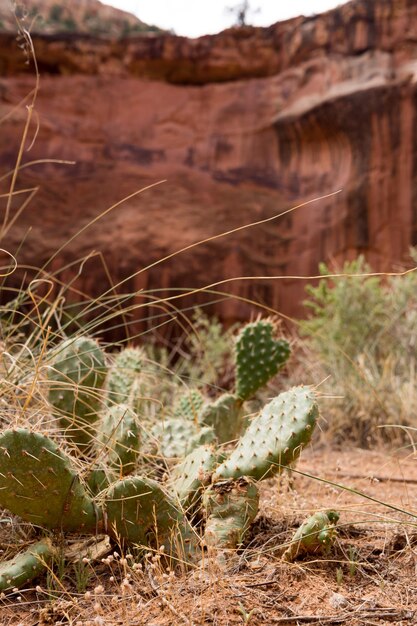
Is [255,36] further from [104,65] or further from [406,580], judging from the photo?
[406,580]

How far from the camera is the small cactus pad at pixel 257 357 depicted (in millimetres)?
2443

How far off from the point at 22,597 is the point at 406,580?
842mm

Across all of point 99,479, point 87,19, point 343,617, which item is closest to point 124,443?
point 99,479

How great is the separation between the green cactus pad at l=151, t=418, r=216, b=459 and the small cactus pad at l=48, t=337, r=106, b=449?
230 millimetres

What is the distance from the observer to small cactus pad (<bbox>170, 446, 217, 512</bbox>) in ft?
5.48

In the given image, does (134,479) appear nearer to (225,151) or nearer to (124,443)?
(124,443)

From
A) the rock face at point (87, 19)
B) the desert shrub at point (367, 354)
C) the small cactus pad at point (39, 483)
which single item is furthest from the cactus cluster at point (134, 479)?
the rock face at point (87, 19)

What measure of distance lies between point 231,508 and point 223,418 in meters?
0.72

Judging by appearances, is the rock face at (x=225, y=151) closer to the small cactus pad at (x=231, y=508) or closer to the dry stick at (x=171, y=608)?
the small cactus pad at (x=231, y=508)

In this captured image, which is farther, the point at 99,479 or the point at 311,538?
the point at 99,479

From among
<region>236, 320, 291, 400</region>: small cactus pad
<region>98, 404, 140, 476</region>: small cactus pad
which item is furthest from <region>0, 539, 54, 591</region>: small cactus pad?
<region>236, 320, 291, 400</region>: small cactus pad

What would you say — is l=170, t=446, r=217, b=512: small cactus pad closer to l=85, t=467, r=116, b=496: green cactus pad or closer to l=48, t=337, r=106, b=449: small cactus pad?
l=85, t=467, r=116, b=496: green cactus pad

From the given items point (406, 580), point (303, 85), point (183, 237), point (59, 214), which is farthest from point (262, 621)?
point (303, 85)

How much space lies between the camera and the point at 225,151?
9.38 metres
